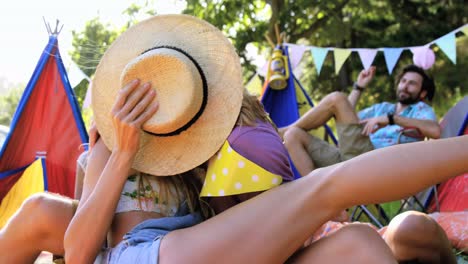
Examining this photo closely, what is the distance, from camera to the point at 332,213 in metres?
1.21

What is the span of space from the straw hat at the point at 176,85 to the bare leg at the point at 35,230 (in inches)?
10.3

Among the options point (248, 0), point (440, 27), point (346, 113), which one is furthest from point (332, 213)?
point (440, 27)

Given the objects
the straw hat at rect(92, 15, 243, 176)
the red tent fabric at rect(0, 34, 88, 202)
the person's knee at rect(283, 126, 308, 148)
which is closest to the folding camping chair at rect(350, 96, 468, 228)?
the person's knee at rect(283, 126, 308, 148)

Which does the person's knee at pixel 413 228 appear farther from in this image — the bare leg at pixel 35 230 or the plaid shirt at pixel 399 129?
the plaid shirt at pixel 399 129

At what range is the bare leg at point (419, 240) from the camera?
1539 millimetres

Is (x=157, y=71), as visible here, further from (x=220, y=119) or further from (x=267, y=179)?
(x=267, y=179)

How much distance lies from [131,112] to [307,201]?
510 mm

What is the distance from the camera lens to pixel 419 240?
1.55 meters

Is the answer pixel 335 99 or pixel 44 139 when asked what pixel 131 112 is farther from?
pixel 335 99

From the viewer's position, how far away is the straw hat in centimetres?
144

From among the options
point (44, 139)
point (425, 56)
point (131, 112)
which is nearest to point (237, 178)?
point (131, 112)

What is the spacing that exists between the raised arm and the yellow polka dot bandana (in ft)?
0.71

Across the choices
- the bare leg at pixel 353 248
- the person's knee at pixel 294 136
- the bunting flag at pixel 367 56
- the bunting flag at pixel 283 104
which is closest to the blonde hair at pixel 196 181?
the bare leg at pixel 353 248

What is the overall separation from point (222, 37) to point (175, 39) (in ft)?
0.45
